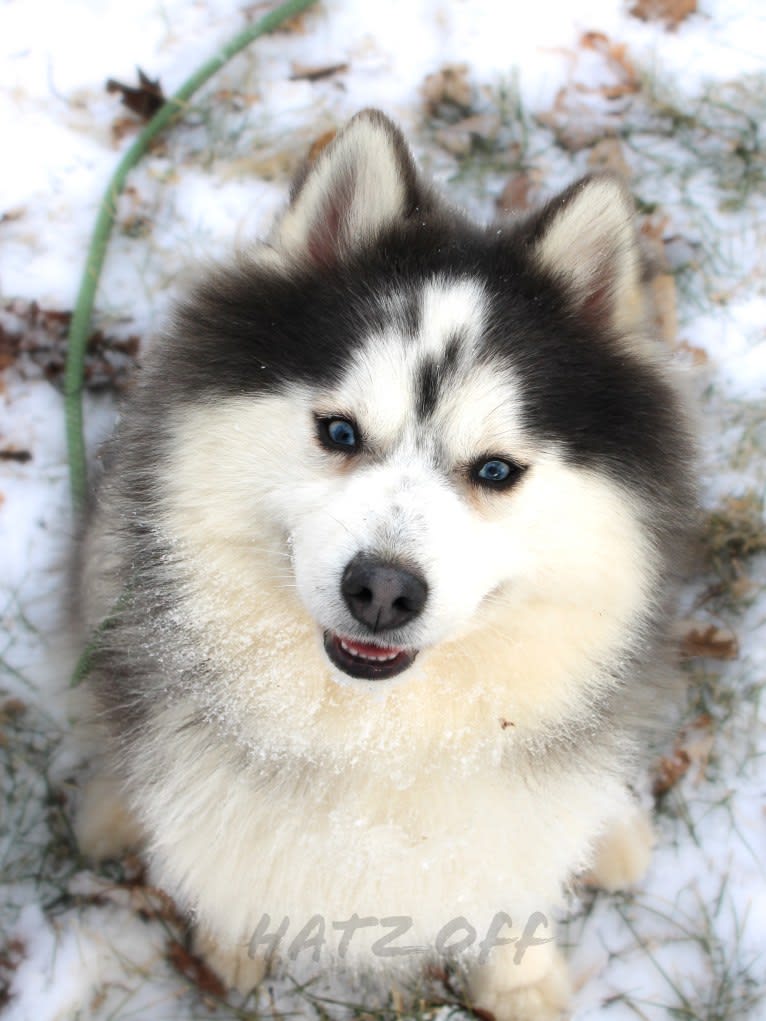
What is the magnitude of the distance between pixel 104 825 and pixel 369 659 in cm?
132

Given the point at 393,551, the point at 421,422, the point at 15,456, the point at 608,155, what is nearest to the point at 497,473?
the point at 421,422

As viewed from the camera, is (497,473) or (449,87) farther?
(449,87)

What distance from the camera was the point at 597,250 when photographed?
72.4 inches

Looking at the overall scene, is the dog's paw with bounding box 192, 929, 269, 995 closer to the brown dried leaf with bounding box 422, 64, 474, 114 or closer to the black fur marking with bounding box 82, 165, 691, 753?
the black fur marking with bounding box 82, 165, 691, 753

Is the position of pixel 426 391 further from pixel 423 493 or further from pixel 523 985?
pixel 523 985

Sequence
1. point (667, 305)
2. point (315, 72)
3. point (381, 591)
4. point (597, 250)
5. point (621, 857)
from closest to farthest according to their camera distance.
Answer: point (381, 591), point (597, 250), point (621, 857), point (667, 305), point (315, 72)

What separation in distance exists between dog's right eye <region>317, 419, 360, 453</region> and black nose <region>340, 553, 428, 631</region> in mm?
245

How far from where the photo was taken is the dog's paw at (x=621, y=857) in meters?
2.62

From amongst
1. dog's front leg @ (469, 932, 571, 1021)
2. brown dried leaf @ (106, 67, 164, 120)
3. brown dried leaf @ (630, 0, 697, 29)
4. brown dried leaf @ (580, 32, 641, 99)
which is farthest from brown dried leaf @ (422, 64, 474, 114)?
dog's front leg @ (469, 932, 571, 1021)

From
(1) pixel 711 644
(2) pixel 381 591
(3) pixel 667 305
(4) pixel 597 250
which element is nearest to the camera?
(2) pixel 381 591

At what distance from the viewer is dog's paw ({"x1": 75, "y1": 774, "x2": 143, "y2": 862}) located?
2.63 m

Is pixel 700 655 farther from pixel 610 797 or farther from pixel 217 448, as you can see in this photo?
pixel 217 448

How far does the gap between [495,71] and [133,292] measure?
60.8 inches

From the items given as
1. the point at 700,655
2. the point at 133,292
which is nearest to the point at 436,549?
the point at 700,655
